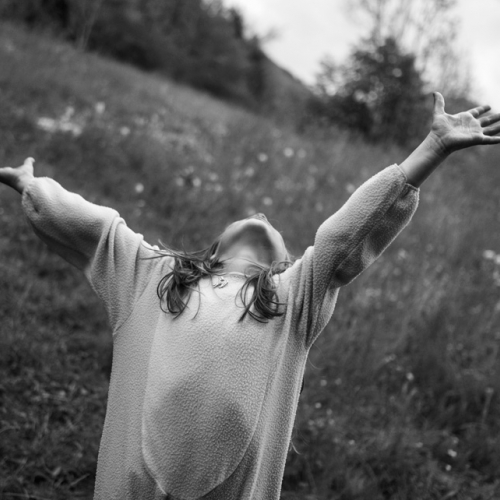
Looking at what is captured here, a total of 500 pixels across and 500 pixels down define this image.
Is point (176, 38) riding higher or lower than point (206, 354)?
higher

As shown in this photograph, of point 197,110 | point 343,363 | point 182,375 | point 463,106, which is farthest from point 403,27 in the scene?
point 182,375

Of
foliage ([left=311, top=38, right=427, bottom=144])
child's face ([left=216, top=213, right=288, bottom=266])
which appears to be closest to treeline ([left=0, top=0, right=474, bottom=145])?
foliage ([left=311, top=38, right=427, bottom=144])

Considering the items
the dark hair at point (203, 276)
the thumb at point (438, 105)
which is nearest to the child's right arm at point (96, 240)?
the dark hair at point (203, 276)

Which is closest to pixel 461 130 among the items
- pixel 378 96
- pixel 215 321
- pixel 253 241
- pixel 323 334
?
pixel 253 241

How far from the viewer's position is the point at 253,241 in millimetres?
1816

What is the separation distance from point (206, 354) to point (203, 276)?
295 mm

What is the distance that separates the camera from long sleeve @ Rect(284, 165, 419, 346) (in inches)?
57.5

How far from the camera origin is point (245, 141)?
6938 millimetres

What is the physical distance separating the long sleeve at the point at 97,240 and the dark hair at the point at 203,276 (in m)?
0.11

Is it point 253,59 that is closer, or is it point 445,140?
point 445,140

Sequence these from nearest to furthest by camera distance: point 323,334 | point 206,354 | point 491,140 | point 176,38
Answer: point 491,140 < point 206,354 < point 323,334 < point 176,38

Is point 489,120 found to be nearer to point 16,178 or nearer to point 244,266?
point 244,266

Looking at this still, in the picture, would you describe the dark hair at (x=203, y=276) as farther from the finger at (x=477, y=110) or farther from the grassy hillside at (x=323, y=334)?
the grassy hillside at (x=323, y=334)

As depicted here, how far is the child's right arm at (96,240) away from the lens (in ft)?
5.67
